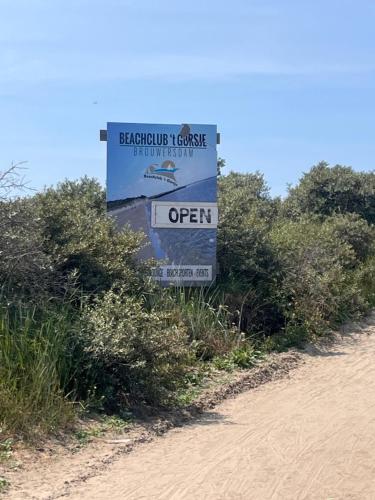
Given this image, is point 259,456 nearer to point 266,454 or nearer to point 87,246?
point 266,454

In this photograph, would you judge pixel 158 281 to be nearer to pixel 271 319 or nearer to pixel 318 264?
pixel 271 319

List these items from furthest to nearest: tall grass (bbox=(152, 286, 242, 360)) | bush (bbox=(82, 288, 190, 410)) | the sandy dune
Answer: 1. tall grass (bbox=(152, 286, 242, 360))
2. bush (bbox=(82, 288, 190, 410))
3. the sandy dune

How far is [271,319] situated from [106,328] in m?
5.39

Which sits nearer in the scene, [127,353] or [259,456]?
[259,456]

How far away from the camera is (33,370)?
293 inches

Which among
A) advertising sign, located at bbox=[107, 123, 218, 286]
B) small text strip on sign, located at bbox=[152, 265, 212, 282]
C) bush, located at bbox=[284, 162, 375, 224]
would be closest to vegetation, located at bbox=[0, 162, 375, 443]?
small text strip on sign, located at bbox=[152, 265, 212, 282]

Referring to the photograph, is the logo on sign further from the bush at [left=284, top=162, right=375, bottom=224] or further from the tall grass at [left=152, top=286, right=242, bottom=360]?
the bush at [left=284, top=162, right=375, bottom=224]

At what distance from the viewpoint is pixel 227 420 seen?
801 centimetres

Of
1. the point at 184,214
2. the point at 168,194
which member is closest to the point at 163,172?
the point at 168,194

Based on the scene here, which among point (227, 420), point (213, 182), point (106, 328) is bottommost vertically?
point (227, 420)

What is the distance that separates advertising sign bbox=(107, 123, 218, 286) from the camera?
41.1ft

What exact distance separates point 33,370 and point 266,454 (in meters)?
2.53

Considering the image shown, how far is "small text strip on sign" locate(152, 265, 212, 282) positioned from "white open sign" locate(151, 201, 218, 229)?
2.39 feet

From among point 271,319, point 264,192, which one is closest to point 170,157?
point 271,319
